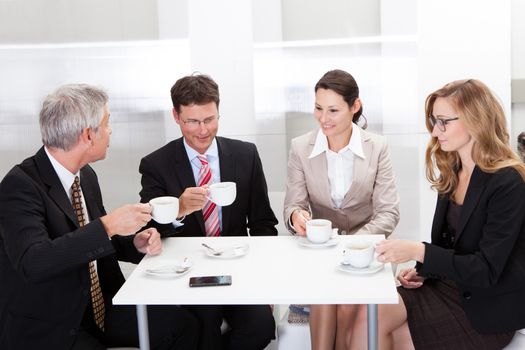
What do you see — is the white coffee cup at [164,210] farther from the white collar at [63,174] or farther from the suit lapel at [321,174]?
the suit lapel at [321,174]

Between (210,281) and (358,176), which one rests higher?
(358,176)

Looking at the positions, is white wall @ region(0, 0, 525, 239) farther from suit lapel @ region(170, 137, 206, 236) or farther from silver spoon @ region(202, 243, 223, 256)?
silver spoon @ region(202, 243, 223, 256)

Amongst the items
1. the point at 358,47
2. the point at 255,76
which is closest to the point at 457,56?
the point at 358,47

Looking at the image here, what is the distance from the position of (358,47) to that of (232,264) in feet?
7.94

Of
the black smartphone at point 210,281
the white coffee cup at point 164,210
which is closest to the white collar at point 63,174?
the white coffee cup at point 164,210

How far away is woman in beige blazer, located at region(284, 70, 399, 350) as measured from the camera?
2.58m

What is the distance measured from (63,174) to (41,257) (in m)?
0.33

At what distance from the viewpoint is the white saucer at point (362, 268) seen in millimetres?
1802

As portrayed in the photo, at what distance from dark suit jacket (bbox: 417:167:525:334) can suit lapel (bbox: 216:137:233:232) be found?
33.7 inches

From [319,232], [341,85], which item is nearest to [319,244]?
[319,232]

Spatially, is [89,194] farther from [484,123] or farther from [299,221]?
[484,123]

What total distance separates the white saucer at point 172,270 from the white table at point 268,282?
0.01 meters

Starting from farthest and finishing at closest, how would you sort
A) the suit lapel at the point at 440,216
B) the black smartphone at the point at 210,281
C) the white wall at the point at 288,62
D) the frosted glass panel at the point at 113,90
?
the white wall at the point at 288,62 < the frosted glass panel at the point at 113,90 < the suit lapel at the point at 440,216 < the black smartphone at the point at 210,281

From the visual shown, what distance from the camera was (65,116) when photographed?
1951mm
